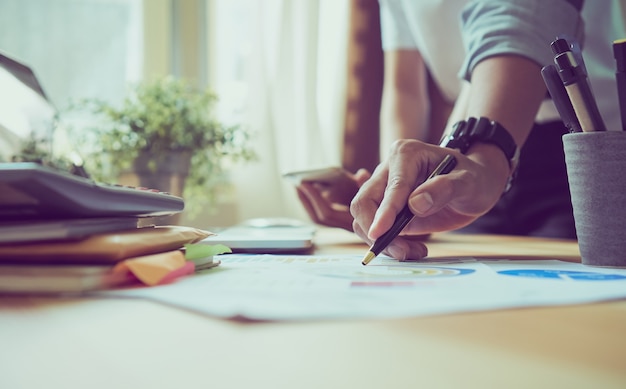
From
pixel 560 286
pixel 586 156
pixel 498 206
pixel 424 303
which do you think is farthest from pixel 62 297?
pixel 498 206

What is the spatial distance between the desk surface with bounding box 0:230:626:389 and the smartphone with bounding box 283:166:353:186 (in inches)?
24.0

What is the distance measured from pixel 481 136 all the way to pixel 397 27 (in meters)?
0.72

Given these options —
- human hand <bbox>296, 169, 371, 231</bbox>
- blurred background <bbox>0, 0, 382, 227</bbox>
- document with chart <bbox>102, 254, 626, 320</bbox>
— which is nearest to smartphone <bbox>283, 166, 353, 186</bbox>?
human hand <bbox>296, 169, 371, 231</bbox>

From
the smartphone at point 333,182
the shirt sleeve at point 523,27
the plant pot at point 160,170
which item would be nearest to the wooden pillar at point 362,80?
the plant pot at point 160,170

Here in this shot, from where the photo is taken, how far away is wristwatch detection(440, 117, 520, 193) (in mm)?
648

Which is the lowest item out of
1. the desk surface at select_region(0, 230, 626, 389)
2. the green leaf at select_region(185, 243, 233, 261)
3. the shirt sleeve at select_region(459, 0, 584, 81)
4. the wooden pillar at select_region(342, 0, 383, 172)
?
the desk surface at select_region(0, 230, 626, 389)

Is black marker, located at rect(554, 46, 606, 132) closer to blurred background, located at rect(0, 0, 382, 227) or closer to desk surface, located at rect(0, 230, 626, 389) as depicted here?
desk surface, located at rect(0, 230, 626, 389)

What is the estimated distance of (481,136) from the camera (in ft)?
2.13

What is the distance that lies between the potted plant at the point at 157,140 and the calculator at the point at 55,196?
0.96m

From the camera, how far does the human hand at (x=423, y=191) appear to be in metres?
0.52

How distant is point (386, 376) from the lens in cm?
20

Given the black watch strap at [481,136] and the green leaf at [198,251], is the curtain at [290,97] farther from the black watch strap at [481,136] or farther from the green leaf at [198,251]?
the green leaf at [198,251]

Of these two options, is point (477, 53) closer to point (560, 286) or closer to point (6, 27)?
point (560, 286)

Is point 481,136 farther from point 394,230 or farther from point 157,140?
point 157,140
